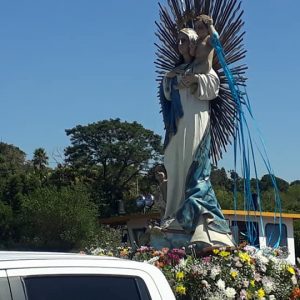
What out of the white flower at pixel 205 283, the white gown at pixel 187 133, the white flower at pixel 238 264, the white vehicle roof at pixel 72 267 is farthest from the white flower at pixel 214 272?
the white gown at pixel 187 133

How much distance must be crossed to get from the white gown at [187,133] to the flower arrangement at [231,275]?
4623 mm

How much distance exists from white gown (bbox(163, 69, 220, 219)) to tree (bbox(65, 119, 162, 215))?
40533 millimetres

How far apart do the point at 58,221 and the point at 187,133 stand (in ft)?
90.2

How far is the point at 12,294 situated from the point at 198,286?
373 centimetres

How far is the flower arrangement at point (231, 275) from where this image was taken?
623 centimetres

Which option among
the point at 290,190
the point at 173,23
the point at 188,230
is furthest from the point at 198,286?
the point at 290,190

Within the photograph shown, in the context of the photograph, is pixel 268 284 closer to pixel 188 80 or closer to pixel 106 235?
pixel 188 80

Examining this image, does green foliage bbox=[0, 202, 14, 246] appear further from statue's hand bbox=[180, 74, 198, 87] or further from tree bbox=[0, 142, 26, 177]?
statue's hand bbox=[180, 74, 198, 87]

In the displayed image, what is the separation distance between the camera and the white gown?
38.5 feet

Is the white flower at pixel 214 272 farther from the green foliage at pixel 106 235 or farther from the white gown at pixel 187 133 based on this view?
the green foliage at pixel 106 235

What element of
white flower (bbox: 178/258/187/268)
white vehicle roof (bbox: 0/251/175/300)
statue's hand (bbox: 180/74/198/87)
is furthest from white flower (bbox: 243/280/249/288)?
statue's hand (bbox: 180/74/198/87)

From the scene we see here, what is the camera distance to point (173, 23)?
1290cm

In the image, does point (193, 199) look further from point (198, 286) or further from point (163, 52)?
point (198, 286)

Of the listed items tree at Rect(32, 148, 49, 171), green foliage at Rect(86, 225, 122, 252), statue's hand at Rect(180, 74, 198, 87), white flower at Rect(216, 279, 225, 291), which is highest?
tree at Rect(32, 148, 49, 171)
